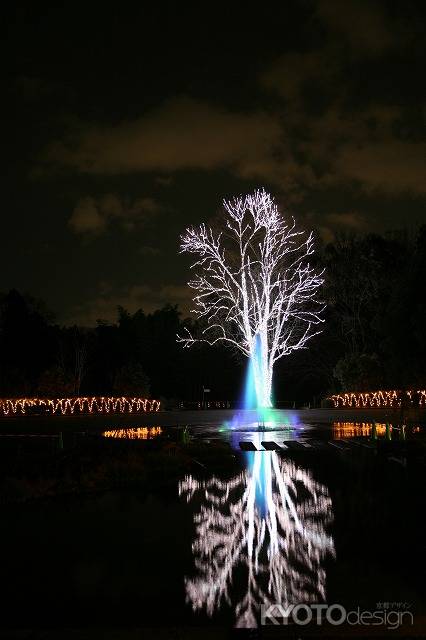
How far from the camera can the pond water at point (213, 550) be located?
220 inches

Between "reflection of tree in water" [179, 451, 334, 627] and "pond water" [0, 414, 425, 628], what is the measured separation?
0.02 m

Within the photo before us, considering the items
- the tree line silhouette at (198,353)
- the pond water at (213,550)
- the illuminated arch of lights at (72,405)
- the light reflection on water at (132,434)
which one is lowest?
the pond water at (213,550)

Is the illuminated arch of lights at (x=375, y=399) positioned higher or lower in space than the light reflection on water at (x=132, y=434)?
higher

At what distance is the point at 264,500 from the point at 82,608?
19.1 feet

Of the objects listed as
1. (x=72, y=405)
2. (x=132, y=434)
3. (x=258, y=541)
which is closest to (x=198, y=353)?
(x=72, y=405)

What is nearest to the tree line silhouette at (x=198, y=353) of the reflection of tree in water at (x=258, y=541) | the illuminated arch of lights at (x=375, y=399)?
the illuminated arch of lights at (x=375, y=399)

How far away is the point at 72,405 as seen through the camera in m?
42.6

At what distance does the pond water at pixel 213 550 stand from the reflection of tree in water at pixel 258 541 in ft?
0.06

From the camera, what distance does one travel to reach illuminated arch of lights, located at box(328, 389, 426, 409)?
38250 mm

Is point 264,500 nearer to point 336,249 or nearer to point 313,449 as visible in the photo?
point 313,449

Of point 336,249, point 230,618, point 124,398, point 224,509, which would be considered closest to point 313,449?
point 224,509

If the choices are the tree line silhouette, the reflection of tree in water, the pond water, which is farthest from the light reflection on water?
the tree line silhouette

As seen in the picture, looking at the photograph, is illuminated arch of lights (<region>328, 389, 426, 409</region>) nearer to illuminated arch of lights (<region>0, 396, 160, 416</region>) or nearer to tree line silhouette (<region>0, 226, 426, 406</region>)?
tree line silhouette (<region>0, 226, 426, 406</region>)

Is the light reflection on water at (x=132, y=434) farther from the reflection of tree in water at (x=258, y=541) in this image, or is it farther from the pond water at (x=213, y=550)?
the reflection of tree in water at (x=258, y=541)
